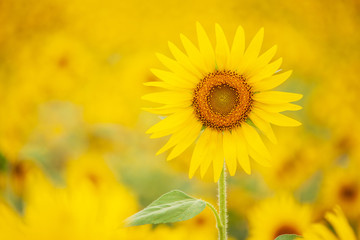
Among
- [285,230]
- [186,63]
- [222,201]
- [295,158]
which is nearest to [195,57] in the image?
[186,63]

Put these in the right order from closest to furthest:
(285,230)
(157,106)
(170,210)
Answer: (170,210) < (285,230) < (157,106)

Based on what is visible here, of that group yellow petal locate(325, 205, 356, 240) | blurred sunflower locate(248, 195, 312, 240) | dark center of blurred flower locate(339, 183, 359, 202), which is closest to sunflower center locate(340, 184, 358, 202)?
dark center of blurred flower locate(339, 183, 359, 202)

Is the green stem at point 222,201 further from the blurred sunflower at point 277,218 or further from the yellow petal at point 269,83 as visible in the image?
the blurred sunflower at point 277,218

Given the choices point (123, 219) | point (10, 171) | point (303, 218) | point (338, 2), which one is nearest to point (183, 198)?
point (123, 219)

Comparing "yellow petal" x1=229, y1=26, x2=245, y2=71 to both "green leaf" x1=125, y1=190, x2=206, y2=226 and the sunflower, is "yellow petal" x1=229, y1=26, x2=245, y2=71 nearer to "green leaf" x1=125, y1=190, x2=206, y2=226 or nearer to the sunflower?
the sunflower

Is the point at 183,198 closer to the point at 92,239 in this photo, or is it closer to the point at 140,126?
the point at 92,239

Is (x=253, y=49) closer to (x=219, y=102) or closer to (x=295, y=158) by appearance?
(x=219, y=102)
